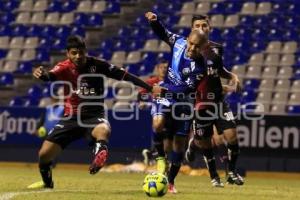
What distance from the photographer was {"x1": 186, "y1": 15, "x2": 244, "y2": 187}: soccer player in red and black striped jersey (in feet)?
42.5

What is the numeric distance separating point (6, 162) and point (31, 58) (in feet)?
18.0

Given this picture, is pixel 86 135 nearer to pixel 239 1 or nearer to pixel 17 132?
pixel 17 132

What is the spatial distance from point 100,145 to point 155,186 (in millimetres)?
922

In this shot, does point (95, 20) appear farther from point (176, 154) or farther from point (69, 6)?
point (176, 154)

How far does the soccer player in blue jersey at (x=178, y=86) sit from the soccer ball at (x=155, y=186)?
1123mm

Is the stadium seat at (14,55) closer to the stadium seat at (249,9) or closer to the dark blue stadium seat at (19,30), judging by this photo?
the dark blue stadium seat at (19,30)

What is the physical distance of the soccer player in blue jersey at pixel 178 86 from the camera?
11758 millimetres

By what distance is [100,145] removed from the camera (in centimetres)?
Answer: 1095

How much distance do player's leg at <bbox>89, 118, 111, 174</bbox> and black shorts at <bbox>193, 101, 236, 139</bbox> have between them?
223 centimetres

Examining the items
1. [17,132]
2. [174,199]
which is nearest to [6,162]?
[17,132]

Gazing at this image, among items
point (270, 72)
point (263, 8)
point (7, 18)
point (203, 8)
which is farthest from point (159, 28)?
point (7, 18)

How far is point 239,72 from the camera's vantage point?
77.4 ft

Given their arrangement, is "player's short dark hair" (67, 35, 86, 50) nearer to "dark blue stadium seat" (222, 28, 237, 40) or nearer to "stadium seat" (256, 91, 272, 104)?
"stadium seat" (256, 91, 272, 104)

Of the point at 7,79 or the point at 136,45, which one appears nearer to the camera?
the point at 136,45
